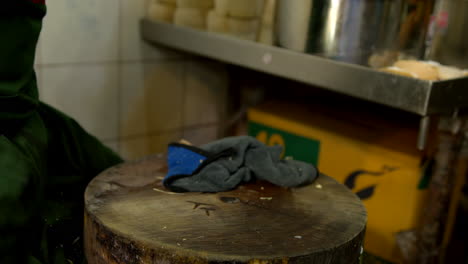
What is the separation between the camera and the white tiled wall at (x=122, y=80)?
142cm

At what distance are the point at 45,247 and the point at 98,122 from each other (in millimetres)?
762

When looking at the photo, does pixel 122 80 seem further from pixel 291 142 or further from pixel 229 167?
pixel 229 167

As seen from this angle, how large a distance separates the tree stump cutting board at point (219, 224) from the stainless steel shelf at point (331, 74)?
23 centimetres

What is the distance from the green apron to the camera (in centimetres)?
75

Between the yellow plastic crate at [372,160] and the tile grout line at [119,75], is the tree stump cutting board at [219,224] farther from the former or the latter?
the tile grout line at [119,75]

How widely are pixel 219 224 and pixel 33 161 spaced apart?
320 millimetres

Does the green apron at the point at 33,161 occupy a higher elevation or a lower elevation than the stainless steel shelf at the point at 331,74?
lower

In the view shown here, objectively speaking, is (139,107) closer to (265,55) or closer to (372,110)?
(265,55)

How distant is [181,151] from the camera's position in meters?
0.96

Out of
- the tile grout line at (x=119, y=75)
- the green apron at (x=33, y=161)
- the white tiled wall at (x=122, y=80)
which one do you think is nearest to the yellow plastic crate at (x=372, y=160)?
the white tiled wall at (x=122, y=80)

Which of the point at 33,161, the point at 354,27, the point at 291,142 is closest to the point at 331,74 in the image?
the point at 354,27

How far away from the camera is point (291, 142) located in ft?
5.11

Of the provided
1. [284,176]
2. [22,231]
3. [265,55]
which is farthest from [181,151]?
[265,55]

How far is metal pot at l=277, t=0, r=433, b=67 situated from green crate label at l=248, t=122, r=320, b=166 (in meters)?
0.30
